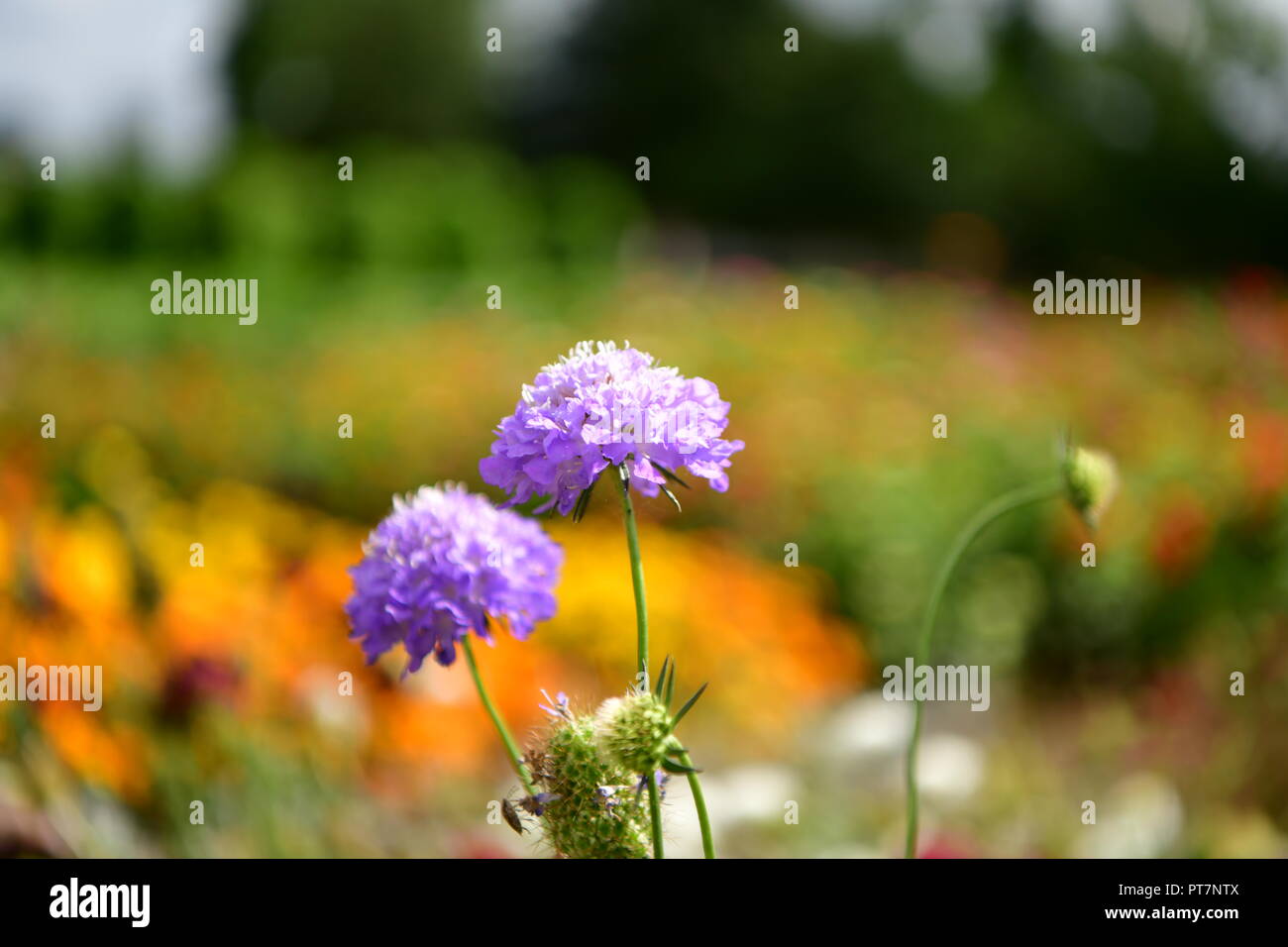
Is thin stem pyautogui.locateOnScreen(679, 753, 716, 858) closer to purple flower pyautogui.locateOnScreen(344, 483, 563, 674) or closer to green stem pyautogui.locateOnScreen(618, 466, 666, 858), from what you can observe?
green stem pyautogui.locateOnScreen(618, 466, 666, 858)

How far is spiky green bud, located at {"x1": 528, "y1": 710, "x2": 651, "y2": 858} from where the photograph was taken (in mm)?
894

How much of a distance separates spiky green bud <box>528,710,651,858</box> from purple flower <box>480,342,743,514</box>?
7.5 inches

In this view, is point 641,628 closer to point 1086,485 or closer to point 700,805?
point 700,805

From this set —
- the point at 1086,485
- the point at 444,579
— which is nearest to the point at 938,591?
the point at 1086,485

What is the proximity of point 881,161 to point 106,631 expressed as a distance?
2024 centimetres

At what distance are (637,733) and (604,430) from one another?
23cm

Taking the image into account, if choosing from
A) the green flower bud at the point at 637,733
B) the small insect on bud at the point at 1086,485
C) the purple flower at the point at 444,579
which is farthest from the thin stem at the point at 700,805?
the small insect on bud at the point at 1086,485

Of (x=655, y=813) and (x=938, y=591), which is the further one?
(x=938, y=591)

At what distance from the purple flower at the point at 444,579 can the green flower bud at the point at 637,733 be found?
4.6 inches

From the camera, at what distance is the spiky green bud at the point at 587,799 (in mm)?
894

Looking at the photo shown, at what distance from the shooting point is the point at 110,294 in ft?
38.3

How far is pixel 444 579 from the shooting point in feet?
3.07
